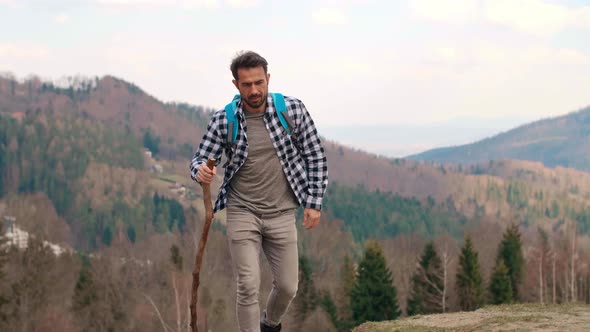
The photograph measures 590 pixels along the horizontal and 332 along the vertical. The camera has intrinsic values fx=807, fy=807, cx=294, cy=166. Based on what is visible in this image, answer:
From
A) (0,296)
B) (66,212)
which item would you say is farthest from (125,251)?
(66,212)

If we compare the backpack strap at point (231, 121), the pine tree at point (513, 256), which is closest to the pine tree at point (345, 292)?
the pine tree at point (513, 256)

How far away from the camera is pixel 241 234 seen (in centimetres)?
813

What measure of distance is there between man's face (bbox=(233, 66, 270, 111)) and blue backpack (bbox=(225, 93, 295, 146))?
0.52 ft

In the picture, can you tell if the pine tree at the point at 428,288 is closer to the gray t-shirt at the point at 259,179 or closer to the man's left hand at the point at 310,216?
the man's left hand at the point at 310,216

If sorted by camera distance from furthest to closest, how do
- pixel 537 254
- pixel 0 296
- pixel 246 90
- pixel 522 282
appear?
1. pixel 537 254
2. pixel 522 282
3. pixel 0 296
4. pixel 246 90

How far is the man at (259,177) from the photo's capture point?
316 inches

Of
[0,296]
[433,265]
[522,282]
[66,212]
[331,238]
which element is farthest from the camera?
[66,212]

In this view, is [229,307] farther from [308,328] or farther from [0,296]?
[0,296]

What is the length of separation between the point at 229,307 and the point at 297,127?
5689cm

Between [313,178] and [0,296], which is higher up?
[313,178]

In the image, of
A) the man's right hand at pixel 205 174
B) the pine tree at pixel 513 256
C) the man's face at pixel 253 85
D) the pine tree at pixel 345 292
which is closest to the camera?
the man's right hand at pixel 205 174

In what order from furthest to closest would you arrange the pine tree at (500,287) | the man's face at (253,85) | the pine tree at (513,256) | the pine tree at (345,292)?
the pine tree at (513,256)
the pine tree at (345,292)
the pine tree at (500,287)
the man's face at (253,85)

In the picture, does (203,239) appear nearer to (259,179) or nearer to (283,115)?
(259,179)

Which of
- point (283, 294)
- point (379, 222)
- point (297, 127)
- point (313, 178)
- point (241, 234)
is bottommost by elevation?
point (379, 222)
